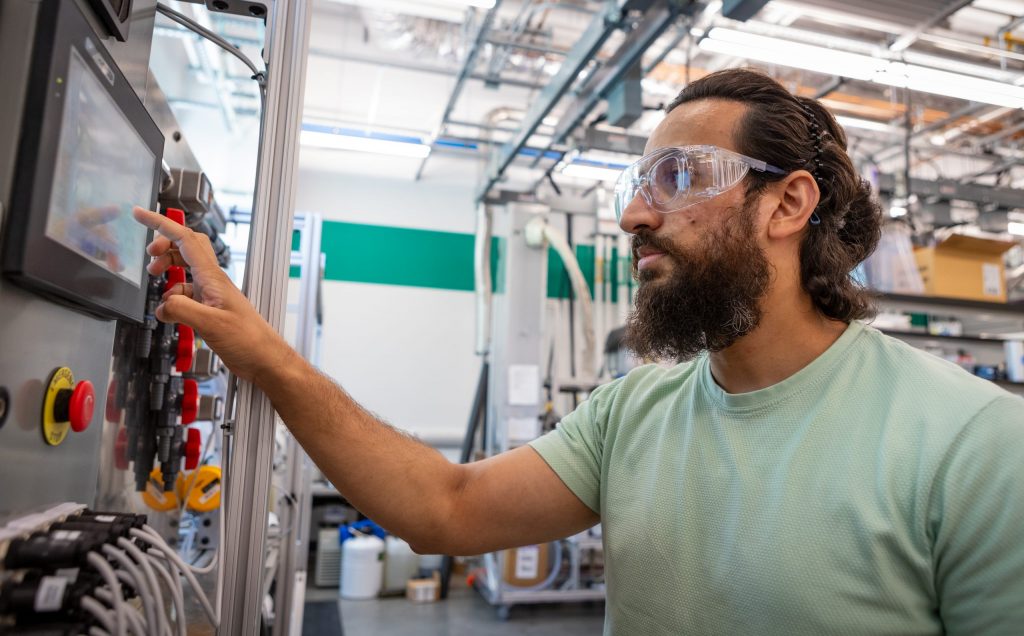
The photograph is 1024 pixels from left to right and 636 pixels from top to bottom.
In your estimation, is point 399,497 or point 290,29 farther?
point 399,497

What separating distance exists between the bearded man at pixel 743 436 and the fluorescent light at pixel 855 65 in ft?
5.28

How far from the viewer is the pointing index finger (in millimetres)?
781

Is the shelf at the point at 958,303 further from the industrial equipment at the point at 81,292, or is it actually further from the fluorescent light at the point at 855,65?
the industrial equipment at the point at 81,292

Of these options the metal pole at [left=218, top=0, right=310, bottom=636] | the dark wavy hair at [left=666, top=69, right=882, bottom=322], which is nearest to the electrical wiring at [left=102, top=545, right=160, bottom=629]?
the metal pole at [left=218, top=0, right=310, bottom=636]

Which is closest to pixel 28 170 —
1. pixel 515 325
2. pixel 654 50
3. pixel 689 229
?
pixel 689 229

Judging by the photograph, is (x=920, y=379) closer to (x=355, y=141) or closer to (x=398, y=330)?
(x=355, y=141)

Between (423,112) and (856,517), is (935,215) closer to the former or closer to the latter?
(423,112)

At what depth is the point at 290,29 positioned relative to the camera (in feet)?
3.04

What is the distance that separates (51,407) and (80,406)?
2.1 inches

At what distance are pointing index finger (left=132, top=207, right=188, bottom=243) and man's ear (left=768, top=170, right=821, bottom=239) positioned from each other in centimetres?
96

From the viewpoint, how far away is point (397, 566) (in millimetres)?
4539

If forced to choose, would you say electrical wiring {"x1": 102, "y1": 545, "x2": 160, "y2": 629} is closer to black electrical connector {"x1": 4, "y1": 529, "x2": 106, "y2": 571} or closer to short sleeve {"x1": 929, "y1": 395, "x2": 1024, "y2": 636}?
black electrical connector {"x1": 4, "y1": 529, "x2": 106, "y2": 571}

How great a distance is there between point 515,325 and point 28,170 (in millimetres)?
3908

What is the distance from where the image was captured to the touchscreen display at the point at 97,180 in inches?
27.7
